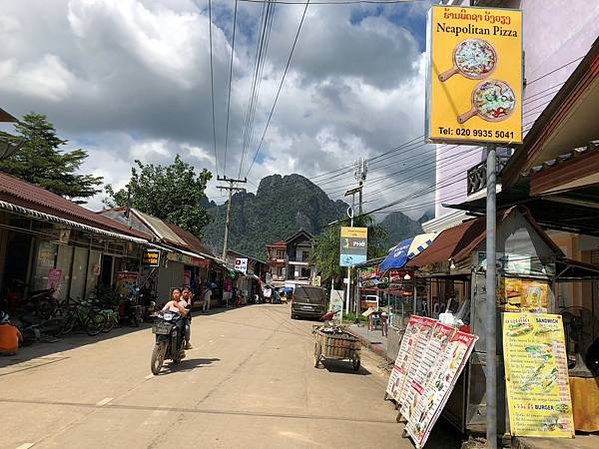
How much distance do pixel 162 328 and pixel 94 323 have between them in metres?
6.30

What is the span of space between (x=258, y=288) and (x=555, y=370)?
64641 millimetres

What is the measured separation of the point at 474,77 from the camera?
21.8 ft

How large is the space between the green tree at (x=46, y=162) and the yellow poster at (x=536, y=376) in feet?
115

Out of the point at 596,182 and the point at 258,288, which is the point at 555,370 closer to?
the point at 596,182

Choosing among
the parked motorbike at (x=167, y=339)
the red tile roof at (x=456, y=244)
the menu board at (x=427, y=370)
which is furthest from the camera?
the parked motorbike at (x=167, y=339)

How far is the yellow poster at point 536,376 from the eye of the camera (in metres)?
6.21

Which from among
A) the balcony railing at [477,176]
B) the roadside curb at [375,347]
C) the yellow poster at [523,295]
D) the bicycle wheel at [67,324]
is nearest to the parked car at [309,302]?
the roadside curb at [375,347]

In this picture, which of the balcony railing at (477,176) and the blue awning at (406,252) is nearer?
the balcony railing at (477,176)

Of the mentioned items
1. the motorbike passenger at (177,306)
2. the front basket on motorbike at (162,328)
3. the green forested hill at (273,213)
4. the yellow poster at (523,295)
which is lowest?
the front basket on motorbike at (162,328)

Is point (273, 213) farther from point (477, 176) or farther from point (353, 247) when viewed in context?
point (477, 176)

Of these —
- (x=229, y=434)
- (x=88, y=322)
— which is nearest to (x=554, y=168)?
(x=229, y=434)

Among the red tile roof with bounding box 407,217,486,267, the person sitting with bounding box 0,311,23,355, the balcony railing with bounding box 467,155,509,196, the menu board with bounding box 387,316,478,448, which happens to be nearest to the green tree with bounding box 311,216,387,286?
the balcony railing with bounding box 467,155,509,196

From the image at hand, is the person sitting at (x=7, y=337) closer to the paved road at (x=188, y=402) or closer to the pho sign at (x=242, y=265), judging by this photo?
the paved road at (x=188, y=402)

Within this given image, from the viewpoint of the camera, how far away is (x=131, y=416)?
21.7 ft
